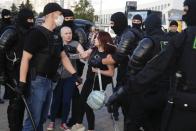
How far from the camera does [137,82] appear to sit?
4.24 meters

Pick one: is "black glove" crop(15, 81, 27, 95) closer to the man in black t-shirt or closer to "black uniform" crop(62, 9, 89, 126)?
the man in black t-shirt

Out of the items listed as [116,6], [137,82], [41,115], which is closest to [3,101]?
[41,115]

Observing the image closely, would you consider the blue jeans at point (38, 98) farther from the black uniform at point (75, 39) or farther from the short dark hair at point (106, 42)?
→ the black uniform at point (75, 39)

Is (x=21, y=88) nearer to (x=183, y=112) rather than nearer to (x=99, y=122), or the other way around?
(x=183, y=112)

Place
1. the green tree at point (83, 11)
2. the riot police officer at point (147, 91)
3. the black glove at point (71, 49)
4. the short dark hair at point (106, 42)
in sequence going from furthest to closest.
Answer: the green tree at point (83, 11) → the black glove at point (71, 49) → the short dark hair at point (106, 42) → the riot police officer at point (147, 91)

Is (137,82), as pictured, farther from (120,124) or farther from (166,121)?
(120,124)

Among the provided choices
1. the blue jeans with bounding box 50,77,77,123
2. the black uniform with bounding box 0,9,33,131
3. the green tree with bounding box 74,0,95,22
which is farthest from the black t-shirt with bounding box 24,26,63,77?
the green tree with bounding box 74,0,95,22

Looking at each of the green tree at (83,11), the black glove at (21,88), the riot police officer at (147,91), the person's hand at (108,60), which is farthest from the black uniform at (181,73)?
the green tree at (83,11)

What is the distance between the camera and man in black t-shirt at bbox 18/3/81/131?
5176mm

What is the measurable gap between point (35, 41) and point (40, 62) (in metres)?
0.26

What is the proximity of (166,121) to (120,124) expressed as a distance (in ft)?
13.2

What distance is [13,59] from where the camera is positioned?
6457 millimetres

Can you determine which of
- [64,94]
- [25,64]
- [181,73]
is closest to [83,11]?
[64,94]

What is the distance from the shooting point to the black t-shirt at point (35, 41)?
16.9ft
